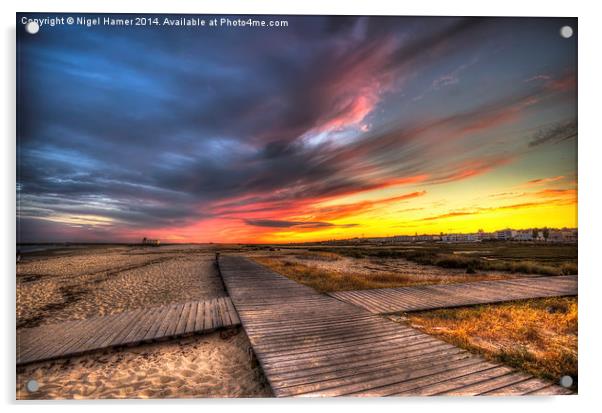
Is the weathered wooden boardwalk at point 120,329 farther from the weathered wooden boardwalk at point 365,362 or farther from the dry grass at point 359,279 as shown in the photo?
the dry grass at point 359,279

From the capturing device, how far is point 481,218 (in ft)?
22.5

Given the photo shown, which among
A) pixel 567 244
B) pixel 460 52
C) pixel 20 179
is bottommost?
pixel 567 244

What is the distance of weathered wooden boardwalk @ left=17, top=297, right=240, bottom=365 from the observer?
4609 millimetres

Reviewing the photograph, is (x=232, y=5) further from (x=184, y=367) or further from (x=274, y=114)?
(x=184, y=367)

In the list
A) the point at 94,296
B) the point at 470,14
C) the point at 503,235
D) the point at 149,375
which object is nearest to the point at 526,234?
the point at 503,235

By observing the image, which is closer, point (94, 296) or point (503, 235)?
point (503, 235)

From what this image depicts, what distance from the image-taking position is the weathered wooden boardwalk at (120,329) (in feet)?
15.1

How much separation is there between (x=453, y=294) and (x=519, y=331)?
2.59 meters

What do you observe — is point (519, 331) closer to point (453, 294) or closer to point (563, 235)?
point (563, 235)

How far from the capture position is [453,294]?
7.87 meters

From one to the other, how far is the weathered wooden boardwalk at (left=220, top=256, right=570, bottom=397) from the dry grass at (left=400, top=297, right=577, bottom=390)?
39 cm

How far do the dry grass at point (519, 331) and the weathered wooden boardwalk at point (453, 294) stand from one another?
12.7 inches
